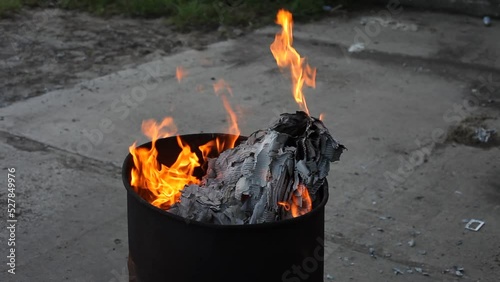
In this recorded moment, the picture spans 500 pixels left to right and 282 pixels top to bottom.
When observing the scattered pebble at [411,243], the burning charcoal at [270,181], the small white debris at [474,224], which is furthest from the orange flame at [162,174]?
the small white debris at [474,224]

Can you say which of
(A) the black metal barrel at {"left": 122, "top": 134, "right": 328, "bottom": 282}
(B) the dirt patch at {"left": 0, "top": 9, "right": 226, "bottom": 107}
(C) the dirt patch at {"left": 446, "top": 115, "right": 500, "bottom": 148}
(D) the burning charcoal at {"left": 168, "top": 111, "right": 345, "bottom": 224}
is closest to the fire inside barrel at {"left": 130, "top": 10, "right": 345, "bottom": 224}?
(D) the burning charcoal at {"left": 168, "top": 111, "right": 345, "bottom": 224}

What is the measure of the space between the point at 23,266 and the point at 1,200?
2.48 ft

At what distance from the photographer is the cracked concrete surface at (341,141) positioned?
158 inches

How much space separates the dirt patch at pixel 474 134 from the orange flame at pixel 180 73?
241 centimetres

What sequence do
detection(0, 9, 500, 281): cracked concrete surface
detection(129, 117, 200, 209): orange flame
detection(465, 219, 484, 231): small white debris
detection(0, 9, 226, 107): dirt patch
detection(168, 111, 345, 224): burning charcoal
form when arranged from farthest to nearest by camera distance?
detection(0, 9, 226, 107): dirt patch < detection(465, 219, 484, 231): small white debris < detection(0, 9, 500, 281): cracked concrete surface < detection(129, 117, 200, 209): orange flame < detection(168, 111, 345, 224): burning charcoal

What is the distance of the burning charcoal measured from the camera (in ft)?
8.60

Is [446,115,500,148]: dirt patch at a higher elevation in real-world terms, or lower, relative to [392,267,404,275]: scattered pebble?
lower

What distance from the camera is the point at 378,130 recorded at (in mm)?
5629

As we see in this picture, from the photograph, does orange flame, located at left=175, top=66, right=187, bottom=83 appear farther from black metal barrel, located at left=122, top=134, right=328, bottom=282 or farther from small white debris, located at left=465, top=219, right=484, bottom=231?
black metal barrel, located at left=122, top=134, right=328, bottom=282

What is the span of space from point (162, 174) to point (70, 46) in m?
4.77

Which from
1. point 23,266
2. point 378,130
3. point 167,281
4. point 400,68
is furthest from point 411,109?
point 167,281

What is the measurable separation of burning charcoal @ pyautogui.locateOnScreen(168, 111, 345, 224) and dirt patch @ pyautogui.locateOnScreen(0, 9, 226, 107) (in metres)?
3.67

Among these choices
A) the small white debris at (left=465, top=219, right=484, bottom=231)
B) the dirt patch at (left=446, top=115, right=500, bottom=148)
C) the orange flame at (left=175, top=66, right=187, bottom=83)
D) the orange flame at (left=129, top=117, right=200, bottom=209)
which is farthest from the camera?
the orange flame at (left=175, top=66, right=187, bottom=83)

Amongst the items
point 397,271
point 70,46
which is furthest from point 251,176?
point 70,46
